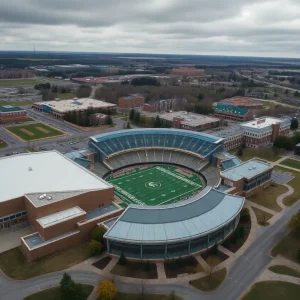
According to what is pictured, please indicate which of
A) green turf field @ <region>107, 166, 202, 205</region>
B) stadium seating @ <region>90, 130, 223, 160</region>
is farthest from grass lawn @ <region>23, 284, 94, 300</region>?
stadium seating @ <region>90, 130, 223, 160</region>

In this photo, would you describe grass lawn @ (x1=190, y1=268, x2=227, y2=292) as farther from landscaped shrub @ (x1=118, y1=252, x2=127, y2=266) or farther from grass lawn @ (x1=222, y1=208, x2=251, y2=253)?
landscaped shrub @ (x1=118, y1=252, x2=127, y2=266)

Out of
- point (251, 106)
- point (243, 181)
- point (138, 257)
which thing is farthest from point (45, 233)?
point (251, 106)

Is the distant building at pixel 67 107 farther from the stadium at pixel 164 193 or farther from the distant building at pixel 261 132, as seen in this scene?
the distant building at pixel 261 132

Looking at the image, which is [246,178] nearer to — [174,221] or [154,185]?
[154,185]

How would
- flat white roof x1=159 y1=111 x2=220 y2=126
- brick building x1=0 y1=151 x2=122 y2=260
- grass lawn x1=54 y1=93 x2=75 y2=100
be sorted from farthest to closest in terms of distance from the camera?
grass lawn x1=54 y1=93 x2=75 y2=100 → flat white roof x1=159 y1=111 x2=220 y2=126 → brick building x1=0 y1=151 x2=122 y2=260

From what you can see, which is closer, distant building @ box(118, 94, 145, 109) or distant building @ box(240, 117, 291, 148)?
distant building @ box(240, 117, 291, 148)

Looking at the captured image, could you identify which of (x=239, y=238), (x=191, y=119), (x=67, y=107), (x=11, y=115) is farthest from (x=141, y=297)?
(x=67, y=107)
